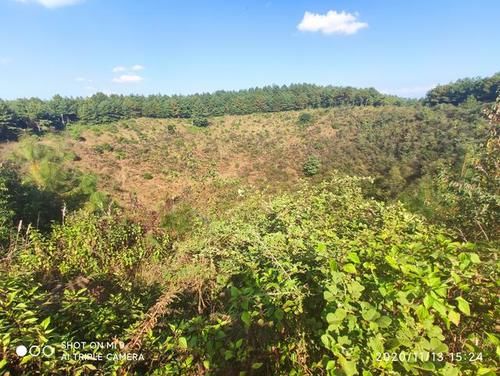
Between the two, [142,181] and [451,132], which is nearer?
[451,132]

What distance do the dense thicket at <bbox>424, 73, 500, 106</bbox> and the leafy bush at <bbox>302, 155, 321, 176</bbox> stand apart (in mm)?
26175

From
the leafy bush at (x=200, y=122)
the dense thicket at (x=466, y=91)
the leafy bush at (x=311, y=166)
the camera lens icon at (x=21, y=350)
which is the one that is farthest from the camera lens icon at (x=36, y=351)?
the dense thicket at (x=466, y=91)

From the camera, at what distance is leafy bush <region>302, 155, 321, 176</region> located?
2737 cm

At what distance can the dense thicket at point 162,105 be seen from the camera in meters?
44.9

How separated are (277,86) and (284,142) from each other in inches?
1579

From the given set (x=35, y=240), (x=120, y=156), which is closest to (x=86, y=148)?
(x=120, y=156)

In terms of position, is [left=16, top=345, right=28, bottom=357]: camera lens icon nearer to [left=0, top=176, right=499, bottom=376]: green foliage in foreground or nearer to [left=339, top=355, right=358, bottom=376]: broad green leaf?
[left=0, top=176, right=499, bottom=376]: green foliage in foreground

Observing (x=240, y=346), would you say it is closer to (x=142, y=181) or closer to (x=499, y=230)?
(x=499, y=230)

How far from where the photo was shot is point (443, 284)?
4.00 ft

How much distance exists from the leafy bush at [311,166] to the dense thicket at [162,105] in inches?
1198

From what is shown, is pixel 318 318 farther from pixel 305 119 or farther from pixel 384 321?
pixel 305 119

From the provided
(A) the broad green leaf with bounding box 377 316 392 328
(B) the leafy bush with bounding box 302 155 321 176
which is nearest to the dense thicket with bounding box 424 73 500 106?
(B) the leafy bush with bounding box 302 155 321 176

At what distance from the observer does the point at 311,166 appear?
27828mm

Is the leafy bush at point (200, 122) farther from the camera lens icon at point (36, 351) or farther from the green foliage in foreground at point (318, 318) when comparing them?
the camera lens icon at point (36, 351)
